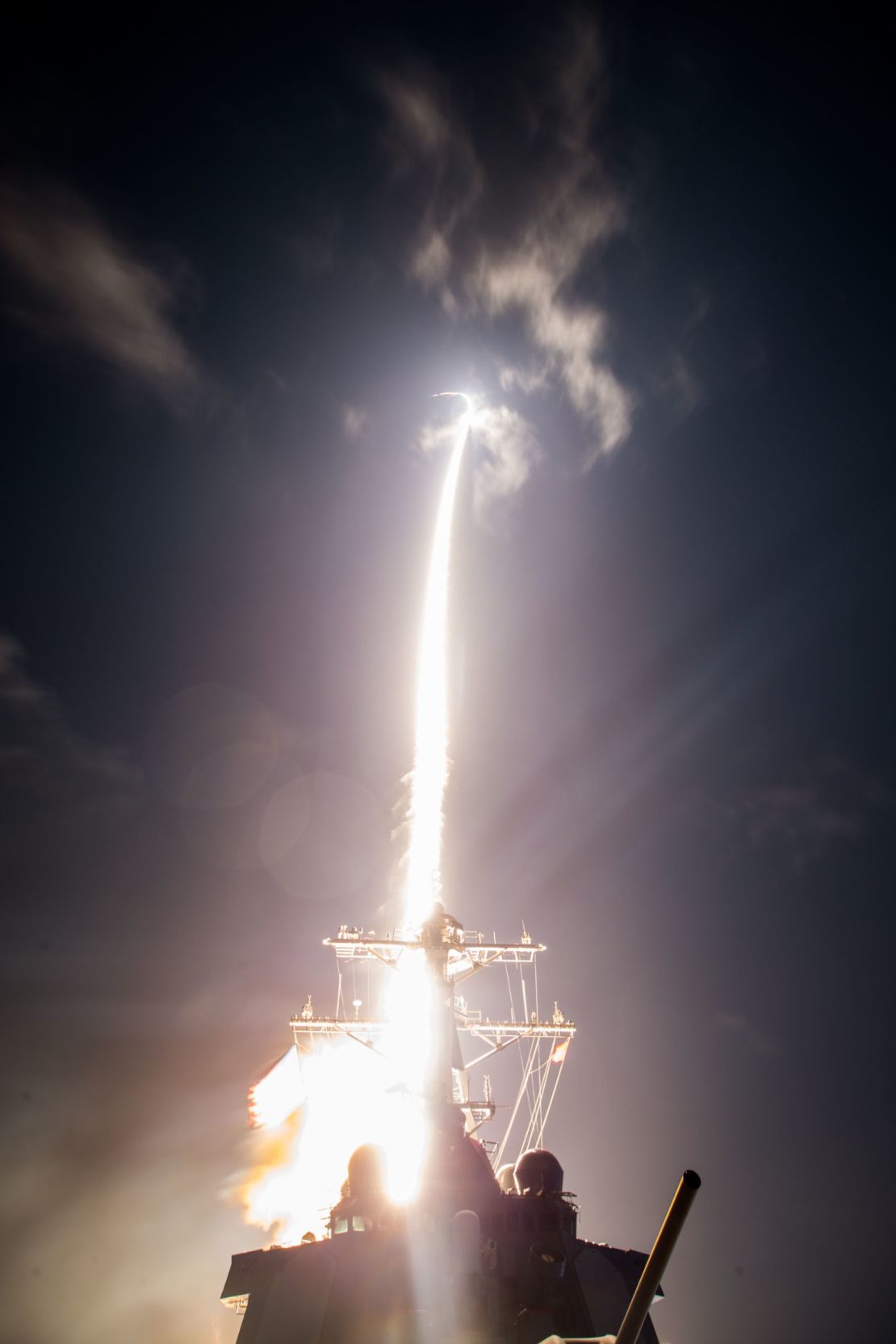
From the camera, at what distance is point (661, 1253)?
203 inches

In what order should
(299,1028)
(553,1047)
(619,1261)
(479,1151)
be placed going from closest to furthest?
(619,1261)
(479,1151)
(299,1028)
(553,1047)

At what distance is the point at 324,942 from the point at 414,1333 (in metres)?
12.9

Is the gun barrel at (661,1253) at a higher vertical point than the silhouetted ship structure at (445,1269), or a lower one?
higher

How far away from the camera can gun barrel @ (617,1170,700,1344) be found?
4930 mm

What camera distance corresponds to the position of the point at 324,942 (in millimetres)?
25781

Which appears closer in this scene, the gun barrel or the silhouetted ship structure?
the gun barrel

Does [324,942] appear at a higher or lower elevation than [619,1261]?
higher

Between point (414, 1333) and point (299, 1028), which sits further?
point (299, 1028)

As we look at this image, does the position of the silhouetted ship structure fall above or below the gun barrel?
below

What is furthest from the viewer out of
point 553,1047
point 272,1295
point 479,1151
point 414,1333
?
point 553,1047

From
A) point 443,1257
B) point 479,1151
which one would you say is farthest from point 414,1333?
point 479,1151

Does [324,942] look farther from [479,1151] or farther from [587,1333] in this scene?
[587,1333]

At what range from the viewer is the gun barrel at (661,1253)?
16.2 feet

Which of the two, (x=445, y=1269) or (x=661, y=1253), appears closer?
(x=661, y=1253)
